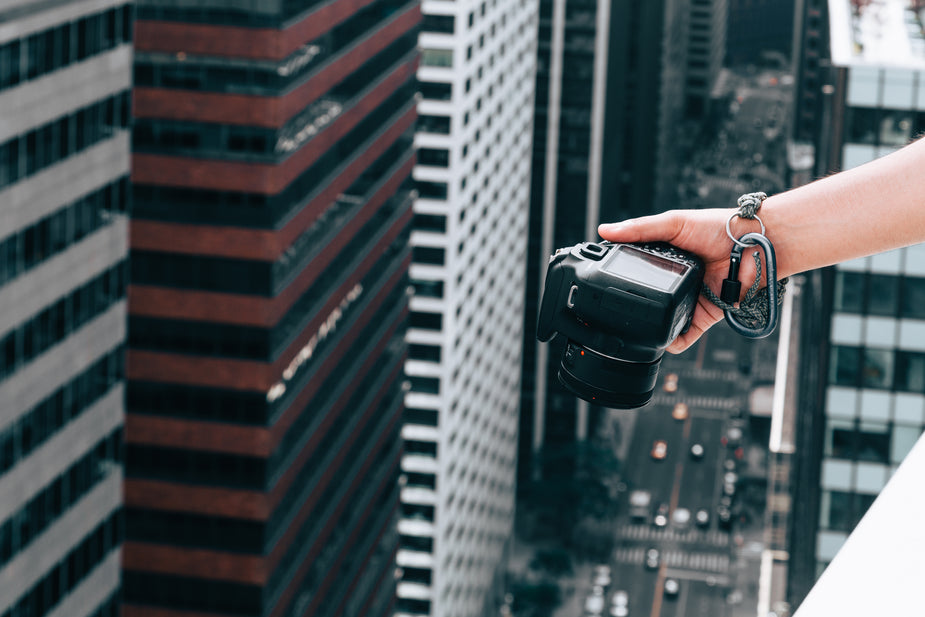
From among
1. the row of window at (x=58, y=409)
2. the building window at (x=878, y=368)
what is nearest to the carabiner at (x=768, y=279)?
the row of window at (x=58, y=409)

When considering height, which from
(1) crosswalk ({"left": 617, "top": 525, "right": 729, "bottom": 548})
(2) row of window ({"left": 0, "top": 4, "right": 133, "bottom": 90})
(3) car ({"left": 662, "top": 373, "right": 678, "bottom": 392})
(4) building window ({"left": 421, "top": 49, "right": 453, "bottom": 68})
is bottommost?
(1) crosswalk ({"left": 617, "top": 525, "right": 729, "bottom": 548})

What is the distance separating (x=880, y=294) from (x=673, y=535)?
3316 inches

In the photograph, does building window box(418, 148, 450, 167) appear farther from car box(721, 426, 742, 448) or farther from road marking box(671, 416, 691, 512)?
car box(721, 426, 742, 448)

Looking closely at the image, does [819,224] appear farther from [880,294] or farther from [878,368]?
[878,368]

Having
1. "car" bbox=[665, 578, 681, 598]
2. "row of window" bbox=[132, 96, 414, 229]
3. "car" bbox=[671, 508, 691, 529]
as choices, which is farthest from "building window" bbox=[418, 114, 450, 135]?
"car" bbox=[671, 508, 691, 529]

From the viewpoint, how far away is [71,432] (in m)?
38.4

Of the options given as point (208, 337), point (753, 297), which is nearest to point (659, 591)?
point (208, 337)

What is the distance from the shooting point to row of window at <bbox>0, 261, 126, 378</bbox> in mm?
35188

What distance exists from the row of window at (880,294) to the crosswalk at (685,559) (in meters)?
77.0

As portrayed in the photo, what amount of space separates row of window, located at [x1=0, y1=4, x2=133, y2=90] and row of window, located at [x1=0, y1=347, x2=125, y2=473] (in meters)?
8.24

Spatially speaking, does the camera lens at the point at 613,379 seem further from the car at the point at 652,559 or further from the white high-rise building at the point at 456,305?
the car at the point at 652,559

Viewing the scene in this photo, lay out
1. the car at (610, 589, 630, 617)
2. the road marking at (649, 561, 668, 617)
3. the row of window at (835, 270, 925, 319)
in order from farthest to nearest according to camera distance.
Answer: the road marking at (649, 561, 668, 617), the car at (610, 589, 630, 617), the row of window at (835, 270, 925, 319)

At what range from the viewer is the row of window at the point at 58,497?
35.0m

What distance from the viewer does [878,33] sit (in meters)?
47.1
